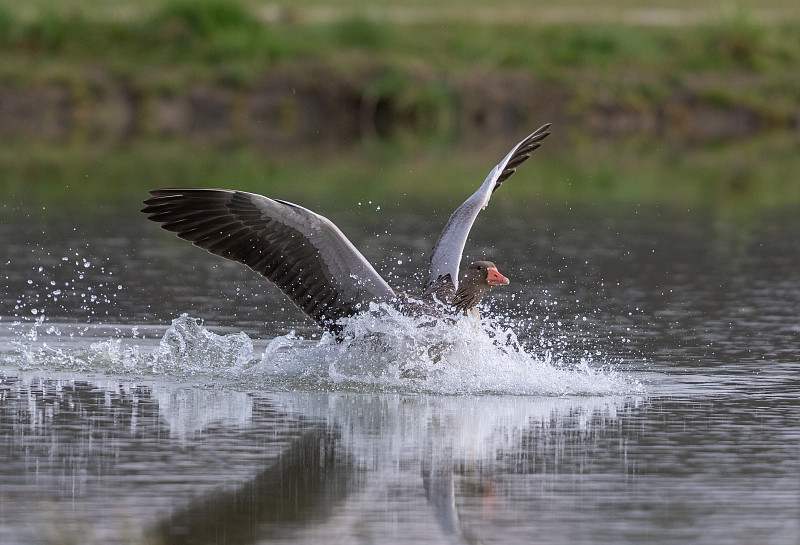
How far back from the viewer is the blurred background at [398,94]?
99.0 feet

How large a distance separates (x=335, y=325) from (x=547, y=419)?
8.51 ft

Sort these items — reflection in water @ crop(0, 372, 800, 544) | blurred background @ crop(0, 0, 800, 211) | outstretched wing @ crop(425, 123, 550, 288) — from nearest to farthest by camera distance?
reflection in water @ crop(0, 372, 800, 544) → outstretched wing @ crop(425, 123, 550, 288) → blurred background @ crop(0, 0, 800, 211)

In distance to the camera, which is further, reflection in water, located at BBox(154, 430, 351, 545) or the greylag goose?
the greylag goose

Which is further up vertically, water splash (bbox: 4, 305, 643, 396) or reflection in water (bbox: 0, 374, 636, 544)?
water splash (bbox: 4, 305, 643, 396)

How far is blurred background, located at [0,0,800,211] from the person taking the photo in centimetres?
3019

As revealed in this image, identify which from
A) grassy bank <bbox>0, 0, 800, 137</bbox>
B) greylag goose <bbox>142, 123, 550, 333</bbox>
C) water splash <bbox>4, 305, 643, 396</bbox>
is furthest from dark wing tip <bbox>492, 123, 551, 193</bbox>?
grassy bank <bbox>0, 0, 800, 137</bbox>

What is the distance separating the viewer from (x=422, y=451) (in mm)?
8727

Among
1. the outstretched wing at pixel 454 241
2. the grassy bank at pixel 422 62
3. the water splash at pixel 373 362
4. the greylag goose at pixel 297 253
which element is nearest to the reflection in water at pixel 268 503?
the water splash at pixel 373 362

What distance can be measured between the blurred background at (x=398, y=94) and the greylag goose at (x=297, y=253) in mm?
15328

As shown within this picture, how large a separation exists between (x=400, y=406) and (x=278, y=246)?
201cm

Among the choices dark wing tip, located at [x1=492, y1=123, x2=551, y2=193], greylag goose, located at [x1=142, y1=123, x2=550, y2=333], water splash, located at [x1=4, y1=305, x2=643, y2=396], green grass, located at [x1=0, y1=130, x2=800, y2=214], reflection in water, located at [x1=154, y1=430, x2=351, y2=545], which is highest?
green grass, located at [x1=0, y1=130, x2=800, y2=214]

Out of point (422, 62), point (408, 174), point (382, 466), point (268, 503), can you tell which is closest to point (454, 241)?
point (382, 466)

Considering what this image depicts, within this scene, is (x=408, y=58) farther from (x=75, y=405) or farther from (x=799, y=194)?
(x=75, y=405)

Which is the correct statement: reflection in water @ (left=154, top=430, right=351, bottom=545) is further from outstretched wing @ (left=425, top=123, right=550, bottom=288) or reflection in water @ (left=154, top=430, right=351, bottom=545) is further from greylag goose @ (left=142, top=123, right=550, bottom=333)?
outstretched wing @ (left=425, top=123, right=550, bottom=288)
